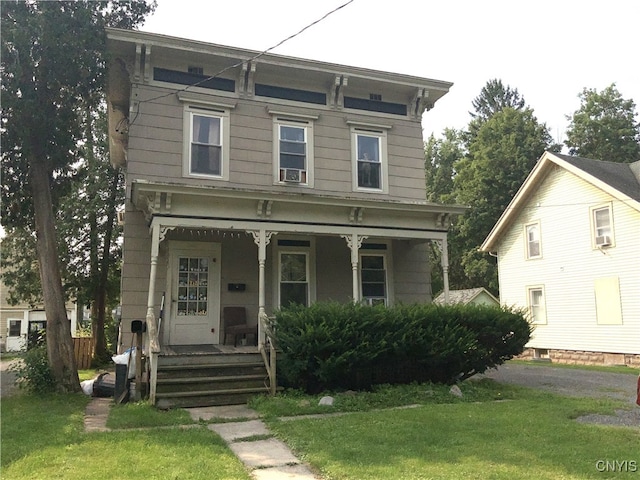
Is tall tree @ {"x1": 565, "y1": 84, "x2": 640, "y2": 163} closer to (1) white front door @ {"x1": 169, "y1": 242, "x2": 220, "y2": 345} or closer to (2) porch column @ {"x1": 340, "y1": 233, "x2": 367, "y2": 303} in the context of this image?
(2) porch column @ {"x1": 340, "y1": 233, "x2": 367, "y2": 303}

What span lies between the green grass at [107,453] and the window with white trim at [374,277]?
638cm

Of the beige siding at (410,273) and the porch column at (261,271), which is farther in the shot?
the beige siding at (410,273)

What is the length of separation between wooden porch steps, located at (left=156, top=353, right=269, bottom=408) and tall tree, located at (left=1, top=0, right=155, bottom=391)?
235 centimetres

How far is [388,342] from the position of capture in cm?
903

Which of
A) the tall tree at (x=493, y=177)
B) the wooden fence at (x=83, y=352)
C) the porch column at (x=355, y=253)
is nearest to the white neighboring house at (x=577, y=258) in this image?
the porch column at (x=355, y=253)

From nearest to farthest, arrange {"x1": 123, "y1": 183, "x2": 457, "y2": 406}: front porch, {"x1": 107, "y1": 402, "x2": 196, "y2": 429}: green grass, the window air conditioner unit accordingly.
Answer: {"x1": 107, "y1": 402, "x2": 196, "y2": 429}: green grass, {"x1": 123, "y1": 183, "x2": 457, "y2": 406}: front porch, the window air conditioner unit

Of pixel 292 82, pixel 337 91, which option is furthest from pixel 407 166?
pixel 292 82

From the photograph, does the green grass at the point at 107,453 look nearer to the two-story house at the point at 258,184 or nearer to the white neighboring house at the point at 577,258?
the two-story house at the point at 258,184

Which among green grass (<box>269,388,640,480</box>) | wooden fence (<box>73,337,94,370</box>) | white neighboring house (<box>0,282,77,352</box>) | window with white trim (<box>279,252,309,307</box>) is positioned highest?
window with white trim (<box>279,252,309,307</box>)

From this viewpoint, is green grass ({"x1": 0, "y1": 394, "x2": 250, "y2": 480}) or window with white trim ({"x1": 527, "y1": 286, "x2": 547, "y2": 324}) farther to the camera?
window with white trim ({"x1": 527, "y1": 286, "x2": 547, "y2": 324})

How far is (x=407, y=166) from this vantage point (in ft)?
42.7

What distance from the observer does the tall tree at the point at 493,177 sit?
3023 cm

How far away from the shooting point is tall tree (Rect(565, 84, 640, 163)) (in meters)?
29.6

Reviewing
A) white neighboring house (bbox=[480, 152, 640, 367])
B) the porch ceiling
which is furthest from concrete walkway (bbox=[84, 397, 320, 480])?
white neighboring house (bbox=[480, 152, 640, 367])
